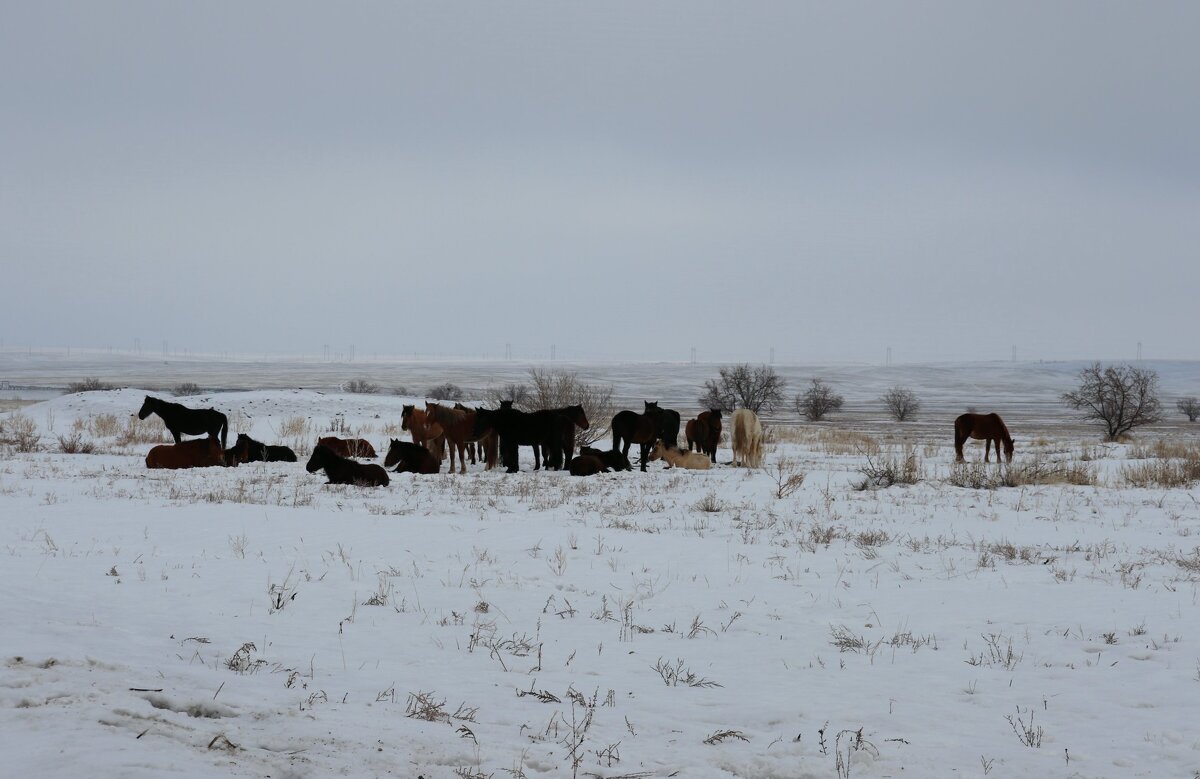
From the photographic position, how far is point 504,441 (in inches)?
620

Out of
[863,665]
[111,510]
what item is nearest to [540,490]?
[111,510]

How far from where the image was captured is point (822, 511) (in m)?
11.0

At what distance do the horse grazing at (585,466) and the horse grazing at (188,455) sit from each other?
6.49 meters

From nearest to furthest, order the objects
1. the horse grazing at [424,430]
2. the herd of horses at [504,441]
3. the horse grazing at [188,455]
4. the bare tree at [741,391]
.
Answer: the horse grazing at [188,455] < the herd of horses at [504,441] < the horse grazing at [424,430] < the bare tree at [741,391]

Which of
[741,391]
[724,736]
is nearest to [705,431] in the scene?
[724,736]

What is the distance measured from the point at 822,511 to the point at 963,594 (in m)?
4.47

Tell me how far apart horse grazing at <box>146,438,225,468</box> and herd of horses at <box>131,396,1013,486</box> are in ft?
0.05

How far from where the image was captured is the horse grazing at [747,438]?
1725 centimetres

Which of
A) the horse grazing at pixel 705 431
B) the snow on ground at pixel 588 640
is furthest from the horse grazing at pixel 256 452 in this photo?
the horse grazing at pixel 705 431

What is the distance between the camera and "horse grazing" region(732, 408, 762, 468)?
679 inches

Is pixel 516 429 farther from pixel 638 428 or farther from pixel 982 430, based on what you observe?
pixel 982 430

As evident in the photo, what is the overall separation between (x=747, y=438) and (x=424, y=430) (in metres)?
6.49

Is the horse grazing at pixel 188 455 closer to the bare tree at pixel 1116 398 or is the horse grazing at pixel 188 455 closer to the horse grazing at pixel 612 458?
the horse grazing at pixel 612 458

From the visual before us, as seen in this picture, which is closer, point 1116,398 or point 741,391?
point 1116,398
